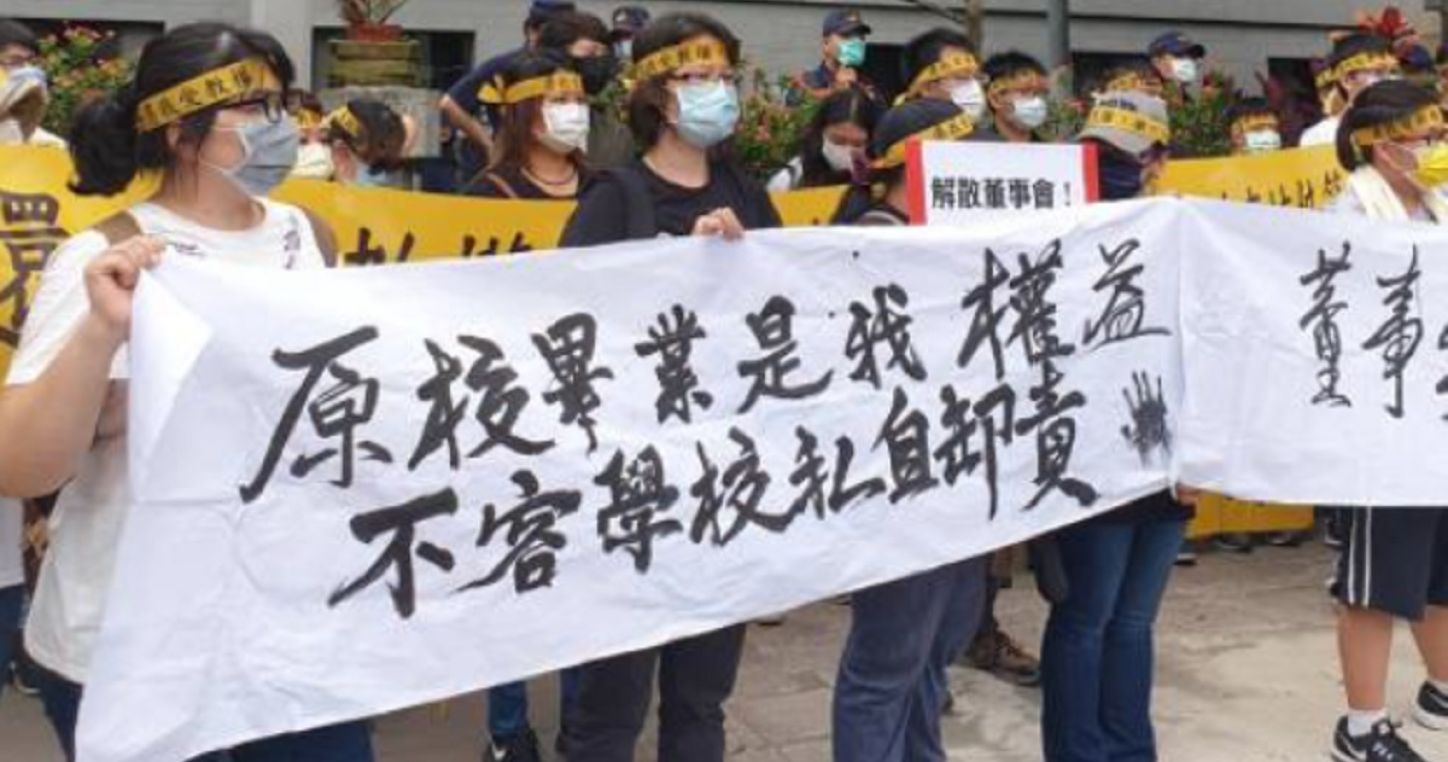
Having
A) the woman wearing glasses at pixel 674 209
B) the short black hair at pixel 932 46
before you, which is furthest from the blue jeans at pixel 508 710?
the short black hair at pixel 932 46

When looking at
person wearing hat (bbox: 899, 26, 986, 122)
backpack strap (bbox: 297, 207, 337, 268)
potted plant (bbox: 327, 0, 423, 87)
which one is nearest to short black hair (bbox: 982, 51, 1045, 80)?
person wearing hat (bbox: 899, 26, 986, 122)

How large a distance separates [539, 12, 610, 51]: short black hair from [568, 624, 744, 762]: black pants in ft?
8.73

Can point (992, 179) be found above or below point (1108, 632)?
above

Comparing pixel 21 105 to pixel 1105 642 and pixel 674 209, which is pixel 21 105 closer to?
pixel 674 209

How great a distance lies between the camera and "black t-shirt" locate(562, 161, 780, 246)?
3.15 metres

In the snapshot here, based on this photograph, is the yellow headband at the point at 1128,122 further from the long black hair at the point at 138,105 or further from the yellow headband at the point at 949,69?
the long black hair at the point at 138,105

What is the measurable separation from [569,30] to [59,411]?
11.6 ft

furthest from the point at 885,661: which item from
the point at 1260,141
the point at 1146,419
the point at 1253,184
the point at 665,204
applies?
the point at 1260,141

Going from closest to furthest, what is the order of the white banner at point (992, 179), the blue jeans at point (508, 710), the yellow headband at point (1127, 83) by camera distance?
the white banner at point (992, 179) → the blue jeans at point (508, 710) → the yellow headband at point (1127, 83)

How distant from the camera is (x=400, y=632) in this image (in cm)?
262

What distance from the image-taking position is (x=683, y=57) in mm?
3275

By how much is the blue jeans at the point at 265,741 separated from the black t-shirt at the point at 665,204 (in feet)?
3.48

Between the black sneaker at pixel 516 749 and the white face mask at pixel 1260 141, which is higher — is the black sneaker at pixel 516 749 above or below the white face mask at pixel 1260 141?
below

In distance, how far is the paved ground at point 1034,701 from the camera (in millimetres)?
4297
